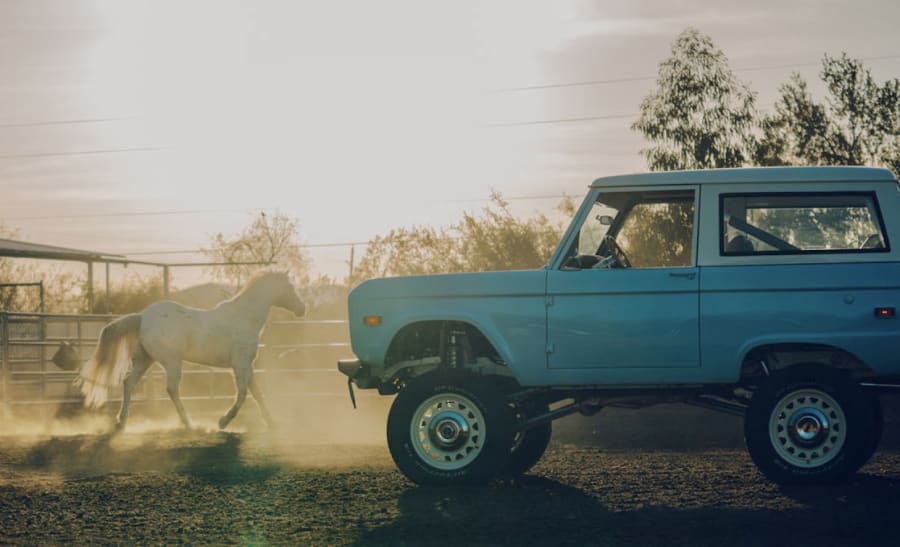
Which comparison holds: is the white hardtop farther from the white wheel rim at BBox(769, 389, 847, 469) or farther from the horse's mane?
the horse's mane

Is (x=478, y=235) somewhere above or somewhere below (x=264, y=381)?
above

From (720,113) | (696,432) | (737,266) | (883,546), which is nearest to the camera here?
(883,546)

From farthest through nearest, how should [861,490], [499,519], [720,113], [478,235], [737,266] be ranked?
[478,235] → [720,113] → [737,266] → [861,490] → [499,519]

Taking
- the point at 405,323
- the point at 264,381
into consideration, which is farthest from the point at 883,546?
the point at 264,381

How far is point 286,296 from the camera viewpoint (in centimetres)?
1711

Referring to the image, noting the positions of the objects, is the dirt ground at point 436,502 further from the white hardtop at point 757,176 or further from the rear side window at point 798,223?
the white hardtop at point 757,176

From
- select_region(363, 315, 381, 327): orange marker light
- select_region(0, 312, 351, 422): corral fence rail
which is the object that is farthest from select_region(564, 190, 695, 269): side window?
select_region(0, 312, 351, 422): corral fence rail

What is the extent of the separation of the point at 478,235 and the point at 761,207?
124 ft

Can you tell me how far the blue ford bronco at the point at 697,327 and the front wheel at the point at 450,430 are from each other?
1 centimetres

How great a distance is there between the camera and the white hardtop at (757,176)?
8.91 m

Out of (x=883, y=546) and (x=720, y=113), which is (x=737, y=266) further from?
(x=720, y=113)

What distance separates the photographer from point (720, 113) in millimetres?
31000

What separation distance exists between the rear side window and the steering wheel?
0.92 meters

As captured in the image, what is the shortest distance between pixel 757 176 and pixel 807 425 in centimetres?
192
